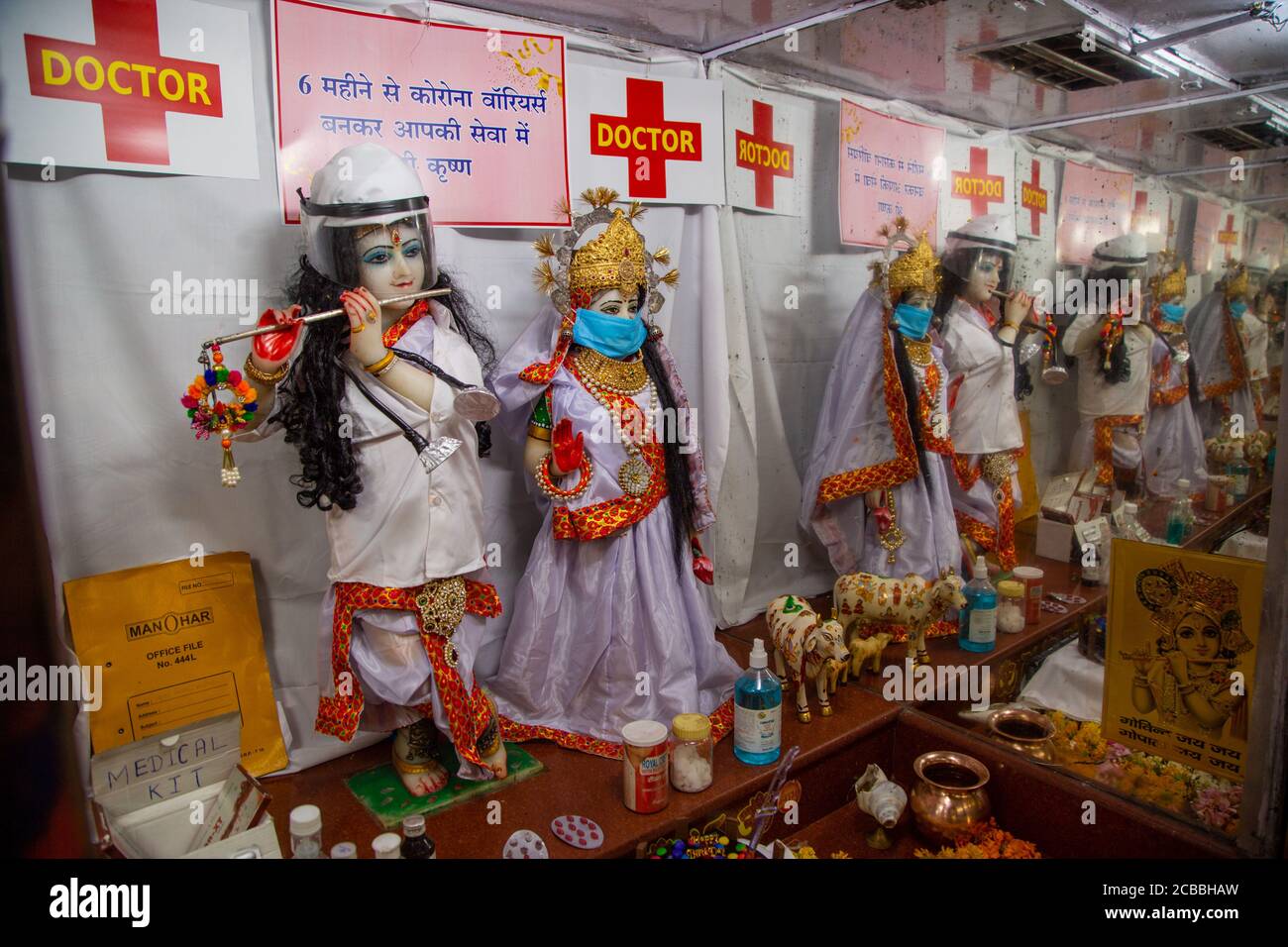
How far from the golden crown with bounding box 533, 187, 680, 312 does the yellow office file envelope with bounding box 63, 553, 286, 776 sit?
3.25 ft

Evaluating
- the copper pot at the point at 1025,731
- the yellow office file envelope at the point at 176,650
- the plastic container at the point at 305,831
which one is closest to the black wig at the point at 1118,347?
the copper pot at the point at 1025,731

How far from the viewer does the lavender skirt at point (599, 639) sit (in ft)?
7.20

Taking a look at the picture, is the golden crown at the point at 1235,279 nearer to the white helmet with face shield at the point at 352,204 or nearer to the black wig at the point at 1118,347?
the black wig at the point at 1118,347

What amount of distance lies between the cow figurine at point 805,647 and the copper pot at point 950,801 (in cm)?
37

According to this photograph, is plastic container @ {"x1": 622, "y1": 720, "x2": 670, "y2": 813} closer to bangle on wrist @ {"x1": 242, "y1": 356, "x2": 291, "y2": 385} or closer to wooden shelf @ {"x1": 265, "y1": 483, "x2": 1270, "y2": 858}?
wooden shelf @ {"x1": 265, "y1": 483, "x2": 1270, "y2": 858}

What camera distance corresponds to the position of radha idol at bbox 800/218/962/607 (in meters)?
2.62

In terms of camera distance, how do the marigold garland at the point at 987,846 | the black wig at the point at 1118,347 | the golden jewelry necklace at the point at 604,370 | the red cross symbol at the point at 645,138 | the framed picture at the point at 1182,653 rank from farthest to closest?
the red cross symbol at the point at 645,138, the golden jewelry necklace at the point at 604,370, the black wig at the point at 1118,347, the marigold garland at the point at 987,846, the framed picture at the point at 1182,653

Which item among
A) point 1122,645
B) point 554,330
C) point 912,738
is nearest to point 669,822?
point 912,738

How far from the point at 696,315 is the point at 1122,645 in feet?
5.06

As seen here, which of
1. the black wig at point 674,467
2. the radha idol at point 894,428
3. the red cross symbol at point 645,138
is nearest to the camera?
the black wig at point 674,467

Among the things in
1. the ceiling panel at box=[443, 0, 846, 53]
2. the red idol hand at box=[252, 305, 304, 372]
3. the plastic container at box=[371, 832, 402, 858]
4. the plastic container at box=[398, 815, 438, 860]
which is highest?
the ceiling panel at box=[443, 0, 846, 53]

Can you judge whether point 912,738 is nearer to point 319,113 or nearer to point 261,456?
point 261,456

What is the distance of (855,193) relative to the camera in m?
2.73

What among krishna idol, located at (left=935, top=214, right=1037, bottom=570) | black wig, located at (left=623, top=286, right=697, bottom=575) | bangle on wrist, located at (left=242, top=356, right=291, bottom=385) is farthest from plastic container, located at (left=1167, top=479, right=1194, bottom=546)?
bangle on wrist, located at (left=242, top=356, right=291, bottom=385)
